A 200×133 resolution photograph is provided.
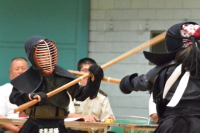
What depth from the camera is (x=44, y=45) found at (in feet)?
12.2

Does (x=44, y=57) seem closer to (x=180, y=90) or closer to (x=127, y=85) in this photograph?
(x=127, y=85)

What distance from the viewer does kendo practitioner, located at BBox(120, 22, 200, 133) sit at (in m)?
3.04

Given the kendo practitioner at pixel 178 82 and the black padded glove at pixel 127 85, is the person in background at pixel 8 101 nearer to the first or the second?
the black padded glove at pixel 127 85

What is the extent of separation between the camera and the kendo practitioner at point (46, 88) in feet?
12.0

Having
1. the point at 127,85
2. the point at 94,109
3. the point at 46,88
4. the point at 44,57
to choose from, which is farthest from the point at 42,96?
the point at 94,109

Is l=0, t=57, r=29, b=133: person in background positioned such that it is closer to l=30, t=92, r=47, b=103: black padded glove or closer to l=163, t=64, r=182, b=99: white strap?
l=30, t=92, r=47, b=103: black padded glove

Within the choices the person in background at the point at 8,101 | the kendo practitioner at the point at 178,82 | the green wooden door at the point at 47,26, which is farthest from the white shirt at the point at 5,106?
the kendo practitioner at the point at 178,82

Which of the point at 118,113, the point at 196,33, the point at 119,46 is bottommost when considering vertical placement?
the point at 118,113

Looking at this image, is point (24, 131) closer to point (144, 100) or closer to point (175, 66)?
point (175, 66)

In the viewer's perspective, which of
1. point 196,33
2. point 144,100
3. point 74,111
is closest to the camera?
point 196,33

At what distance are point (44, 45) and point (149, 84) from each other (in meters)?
0.97

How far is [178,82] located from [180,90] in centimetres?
10

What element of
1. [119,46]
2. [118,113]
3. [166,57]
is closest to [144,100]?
[118,113]

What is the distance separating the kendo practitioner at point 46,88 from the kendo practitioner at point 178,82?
574 millimetres
